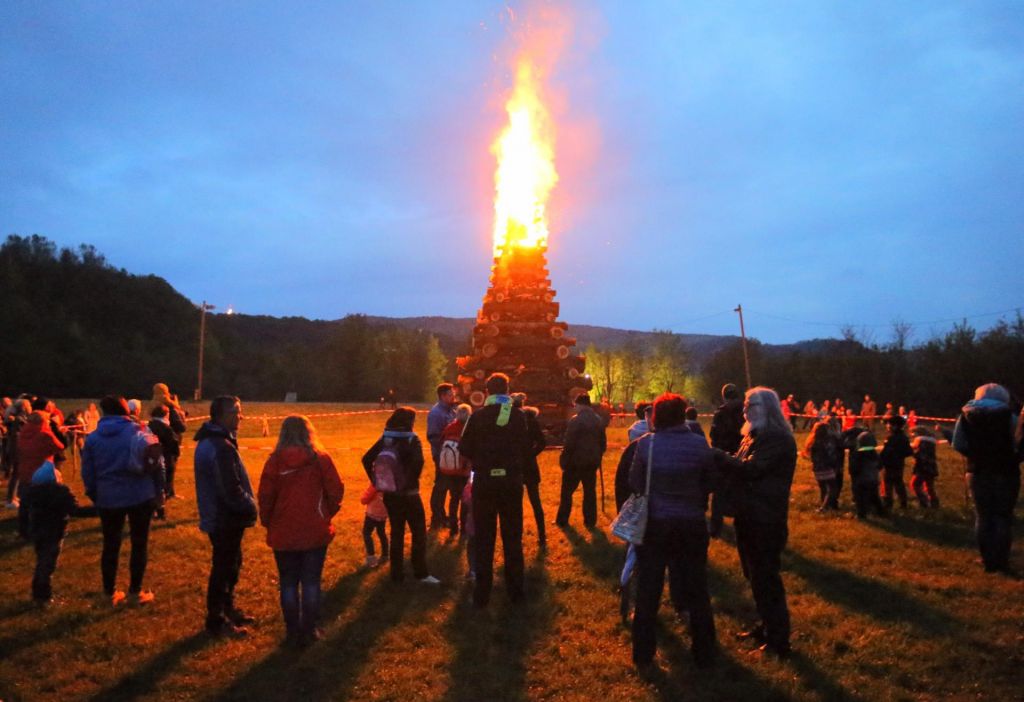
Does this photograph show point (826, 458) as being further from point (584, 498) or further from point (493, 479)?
point (493, 479)

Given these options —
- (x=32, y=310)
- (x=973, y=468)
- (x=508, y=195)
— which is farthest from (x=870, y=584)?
(x=32, y=310)

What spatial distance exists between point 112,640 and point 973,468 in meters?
9.48

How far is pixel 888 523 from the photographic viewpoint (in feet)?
35.4

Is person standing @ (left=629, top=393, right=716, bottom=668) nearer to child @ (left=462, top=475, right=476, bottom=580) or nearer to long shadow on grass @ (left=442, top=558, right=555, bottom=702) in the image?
long shadow on grass @ (left=442, top=558, right=555, bottom=702)

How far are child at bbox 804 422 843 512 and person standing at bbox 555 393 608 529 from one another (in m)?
3.73

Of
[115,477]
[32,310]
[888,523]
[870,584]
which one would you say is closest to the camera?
[115,477]

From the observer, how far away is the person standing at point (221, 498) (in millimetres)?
6180

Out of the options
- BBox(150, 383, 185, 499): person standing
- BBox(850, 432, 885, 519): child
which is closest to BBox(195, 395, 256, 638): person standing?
BBox(150, 383, 185, 499): person standing

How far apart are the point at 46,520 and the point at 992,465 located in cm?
1054

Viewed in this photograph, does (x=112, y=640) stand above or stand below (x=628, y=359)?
below

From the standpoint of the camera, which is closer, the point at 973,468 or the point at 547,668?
the point at 547,668

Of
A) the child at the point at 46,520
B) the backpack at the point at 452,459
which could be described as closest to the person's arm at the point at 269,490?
the child at the point at 46,520

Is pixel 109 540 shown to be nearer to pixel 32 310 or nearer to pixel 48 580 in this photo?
pixel 48 580

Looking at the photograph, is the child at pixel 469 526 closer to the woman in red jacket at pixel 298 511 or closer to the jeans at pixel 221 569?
the woman in red jacket at pixel 298 511
